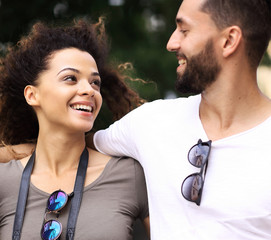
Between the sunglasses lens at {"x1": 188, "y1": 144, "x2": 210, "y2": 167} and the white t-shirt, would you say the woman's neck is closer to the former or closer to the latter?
the white t-shirt

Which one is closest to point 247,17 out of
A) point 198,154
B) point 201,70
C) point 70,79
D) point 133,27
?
point 201,70

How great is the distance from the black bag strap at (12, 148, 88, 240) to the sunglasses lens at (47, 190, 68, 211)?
0.19 ft

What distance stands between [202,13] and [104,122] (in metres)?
1.46

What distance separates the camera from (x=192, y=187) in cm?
300

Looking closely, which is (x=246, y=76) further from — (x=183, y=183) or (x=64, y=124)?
(x=64, y=124)

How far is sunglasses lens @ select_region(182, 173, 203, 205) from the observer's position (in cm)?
297

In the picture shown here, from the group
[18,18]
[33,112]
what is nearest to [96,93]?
[33,112]

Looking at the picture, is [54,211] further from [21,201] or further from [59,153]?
[59,153]

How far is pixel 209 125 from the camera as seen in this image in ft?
10.5

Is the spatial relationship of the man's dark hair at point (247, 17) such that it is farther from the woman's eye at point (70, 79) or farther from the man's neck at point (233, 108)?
the woman's eye at point (70, 79)

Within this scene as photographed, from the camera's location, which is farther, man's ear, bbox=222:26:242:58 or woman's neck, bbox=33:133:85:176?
woman's neck, bbox=33:133:85:176

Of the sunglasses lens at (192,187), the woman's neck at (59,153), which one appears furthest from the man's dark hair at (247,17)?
the woman's neck at (59,153)

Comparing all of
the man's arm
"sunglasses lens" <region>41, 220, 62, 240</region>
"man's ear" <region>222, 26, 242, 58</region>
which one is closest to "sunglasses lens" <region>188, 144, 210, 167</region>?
"man's ear" <region>222, 26, 242, 58</region>

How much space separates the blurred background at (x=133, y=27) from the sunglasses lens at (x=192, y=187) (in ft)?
14.2
